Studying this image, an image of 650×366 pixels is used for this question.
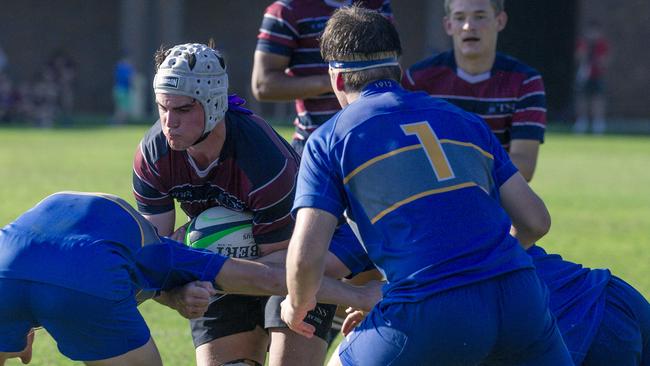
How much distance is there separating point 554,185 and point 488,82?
10.2 meters

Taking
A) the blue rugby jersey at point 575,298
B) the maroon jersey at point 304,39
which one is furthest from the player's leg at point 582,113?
the blue rugby jersey at point 575,298

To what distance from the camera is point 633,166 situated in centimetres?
1978

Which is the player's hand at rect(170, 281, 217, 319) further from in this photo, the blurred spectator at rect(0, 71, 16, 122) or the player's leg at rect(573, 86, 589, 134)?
the blurred spectator at rect(0, 71, 16, 122)

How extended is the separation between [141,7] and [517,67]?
3154cm

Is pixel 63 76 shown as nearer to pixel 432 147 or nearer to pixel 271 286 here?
pixel 271 286

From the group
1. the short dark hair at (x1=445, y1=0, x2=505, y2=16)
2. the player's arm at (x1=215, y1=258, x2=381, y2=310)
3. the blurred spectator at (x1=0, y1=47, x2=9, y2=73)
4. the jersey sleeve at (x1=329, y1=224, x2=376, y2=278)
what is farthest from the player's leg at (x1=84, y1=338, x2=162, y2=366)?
the blurred spectator at (x1=0, y1=47, x2=9, y2=73)

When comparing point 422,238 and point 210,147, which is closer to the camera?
point 422,238

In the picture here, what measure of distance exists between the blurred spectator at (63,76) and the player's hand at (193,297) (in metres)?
30.2

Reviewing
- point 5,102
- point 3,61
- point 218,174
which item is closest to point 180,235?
point 218,174

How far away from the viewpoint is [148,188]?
5.48 meters

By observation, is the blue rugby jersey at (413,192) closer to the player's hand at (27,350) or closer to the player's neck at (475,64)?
the player's hand at (27,350)

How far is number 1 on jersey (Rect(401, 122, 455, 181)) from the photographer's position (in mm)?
4004

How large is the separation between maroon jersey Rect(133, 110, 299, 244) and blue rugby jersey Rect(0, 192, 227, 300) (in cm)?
82

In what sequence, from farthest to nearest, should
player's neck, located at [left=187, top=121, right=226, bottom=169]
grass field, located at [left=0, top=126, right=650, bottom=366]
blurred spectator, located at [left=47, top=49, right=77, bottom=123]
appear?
blurred spectator, located at [left=47, top=49, right=77, bottom=123] → grass field, located at [left=0, top=126, right=650, bottom=366] → player's neck, located at [left=187, top=121, right=226, bottom=169]
